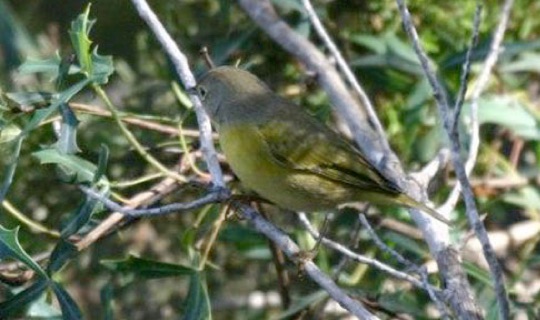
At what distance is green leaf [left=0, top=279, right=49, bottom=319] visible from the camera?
3268 millimetres

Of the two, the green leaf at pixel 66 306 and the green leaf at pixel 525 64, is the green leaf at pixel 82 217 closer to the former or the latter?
the green leaf at pixel 66 306

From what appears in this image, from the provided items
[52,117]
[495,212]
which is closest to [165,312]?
[495,212]

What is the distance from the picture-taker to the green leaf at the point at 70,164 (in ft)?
11.1

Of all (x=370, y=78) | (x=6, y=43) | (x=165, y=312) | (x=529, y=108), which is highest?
(x=6, y=43)

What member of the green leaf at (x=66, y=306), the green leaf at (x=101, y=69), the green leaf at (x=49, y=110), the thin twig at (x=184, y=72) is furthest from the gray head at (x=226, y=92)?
the green leaf at (x=66, y=306)

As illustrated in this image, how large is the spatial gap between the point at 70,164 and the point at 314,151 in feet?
2.71

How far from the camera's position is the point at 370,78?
4711 millimetres

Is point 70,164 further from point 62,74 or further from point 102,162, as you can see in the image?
point 62,74

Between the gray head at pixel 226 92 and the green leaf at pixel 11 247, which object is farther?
the gray head at pixel 226 92

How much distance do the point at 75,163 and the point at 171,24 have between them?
1.49 meters

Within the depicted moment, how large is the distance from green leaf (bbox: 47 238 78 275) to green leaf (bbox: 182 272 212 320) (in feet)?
1.46

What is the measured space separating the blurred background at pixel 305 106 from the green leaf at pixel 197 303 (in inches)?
19.3

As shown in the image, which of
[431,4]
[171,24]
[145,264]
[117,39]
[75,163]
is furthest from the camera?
[117,39]

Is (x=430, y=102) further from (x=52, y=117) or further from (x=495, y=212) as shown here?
(x=52, y=117)
